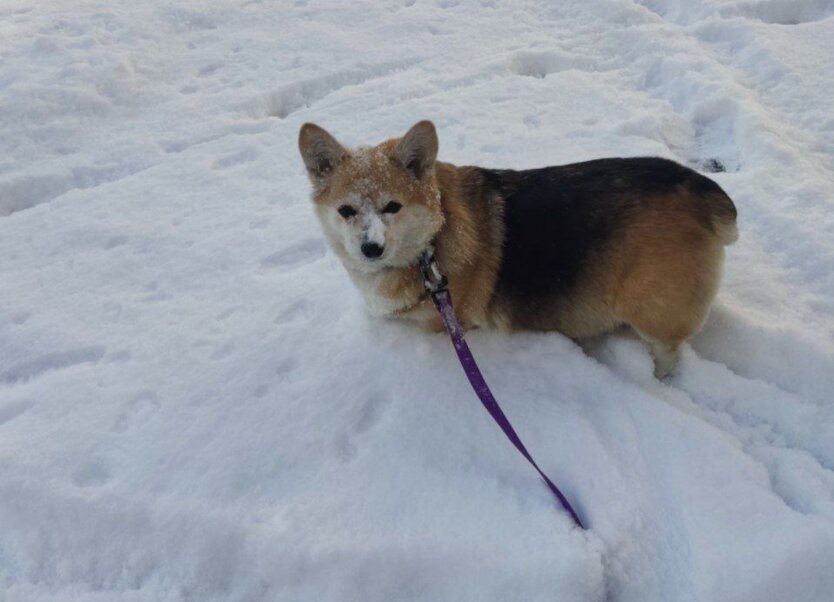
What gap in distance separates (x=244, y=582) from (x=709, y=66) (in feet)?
14.7

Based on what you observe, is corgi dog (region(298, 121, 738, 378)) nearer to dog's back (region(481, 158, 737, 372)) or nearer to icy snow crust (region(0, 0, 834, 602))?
dog's back (region(481, 158, 737, 372))

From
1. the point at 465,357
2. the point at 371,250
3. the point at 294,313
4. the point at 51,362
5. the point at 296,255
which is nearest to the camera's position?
the point at 465,357

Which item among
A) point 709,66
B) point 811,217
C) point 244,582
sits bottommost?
point 244,582

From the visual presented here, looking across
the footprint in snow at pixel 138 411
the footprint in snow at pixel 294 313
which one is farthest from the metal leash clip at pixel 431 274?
the footprint in snow at pixel 138 411

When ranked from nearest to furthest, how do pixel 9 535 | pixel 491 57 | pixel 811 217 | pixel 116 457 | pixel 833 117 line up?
pixel 9 535, pixel 116 457, pixel 811 217, pixel 833 117, pixel 491 57

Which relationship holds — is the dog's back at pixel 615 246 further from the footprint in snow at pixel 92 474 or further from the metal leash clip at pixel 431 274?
the footprint in snow at pixel 92 474

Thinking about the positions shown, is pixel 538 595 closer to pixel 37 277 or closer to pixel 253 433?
pixel 253 433

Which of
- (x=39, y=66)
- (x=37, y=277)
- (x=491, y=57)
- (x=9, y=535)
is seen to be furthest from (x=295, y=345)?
(x=39, y=66)

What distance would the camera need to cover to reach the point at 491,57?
491cm

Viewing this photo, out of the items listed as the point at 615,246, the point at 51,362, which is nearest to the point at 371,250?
the point at 615,246

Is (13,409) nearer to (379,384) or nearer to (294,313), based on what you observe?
(294,313)

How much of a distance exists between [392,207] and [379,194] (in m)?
0.07

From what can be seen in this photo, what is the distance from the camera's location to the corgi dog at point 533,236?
2.22 m

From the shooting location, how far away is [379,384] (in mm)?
2312
